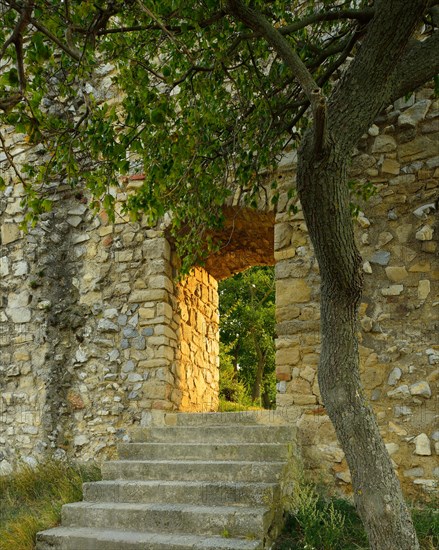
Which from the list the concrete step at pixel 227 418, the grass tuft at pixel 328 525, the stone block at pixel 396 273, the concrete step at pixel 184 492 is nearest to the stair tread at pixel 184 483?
the concrete step at pixel 184 492

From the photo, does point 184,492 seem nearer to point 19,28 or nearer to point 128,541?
point 128,541

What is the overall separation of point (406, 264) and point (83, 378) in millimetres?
3426

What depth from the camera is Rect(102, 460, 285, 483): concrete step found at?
4.08m

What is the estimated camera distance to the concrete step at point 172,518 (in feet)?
11.7

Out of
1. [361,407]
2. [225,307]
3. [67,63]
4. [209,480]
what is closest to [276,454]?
[209,480]

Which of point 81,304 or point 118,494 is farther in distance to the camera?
point 81,304

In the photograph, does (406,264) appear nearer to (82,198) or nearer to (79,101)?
(82,198)

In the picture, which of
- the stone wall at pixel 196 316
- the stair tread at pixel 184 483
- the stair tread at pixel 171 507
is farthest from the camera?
the stone wall at pixel 196 316

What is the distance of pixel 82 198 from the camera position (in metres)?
6.36

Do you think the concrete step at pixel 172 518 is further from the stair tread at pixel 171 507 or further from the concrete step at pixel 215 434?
the concrete step at pixel 215 434

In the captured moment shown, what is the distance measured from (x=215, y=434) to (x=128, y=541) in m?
1.34

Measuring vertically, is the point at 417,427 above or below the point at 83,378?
A: below

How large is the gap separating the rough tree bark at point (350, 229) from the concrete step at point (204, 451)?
4.24 ft

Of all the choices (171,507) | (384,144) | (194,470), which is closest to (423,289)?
(384,144)
